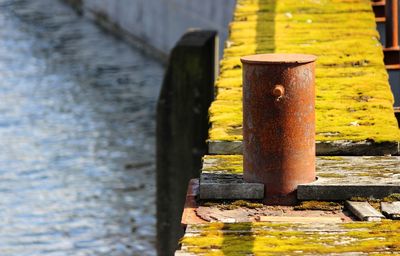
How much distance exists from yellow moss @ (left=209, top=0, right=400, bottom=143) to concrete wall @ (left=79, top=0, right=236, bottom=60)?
287 inches

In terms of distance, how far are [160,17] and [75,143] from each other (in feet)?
19.2

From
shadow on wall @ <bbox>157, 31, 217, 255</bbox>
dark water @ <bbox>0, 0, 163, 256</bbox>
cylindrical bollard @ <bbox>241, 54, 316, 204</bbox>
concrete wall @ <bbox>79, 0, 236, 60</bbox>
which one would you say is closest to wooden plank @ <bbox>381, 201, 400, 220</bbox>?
cylindrical bollard @ <bbox>241, 54, 316, 204</bbox>

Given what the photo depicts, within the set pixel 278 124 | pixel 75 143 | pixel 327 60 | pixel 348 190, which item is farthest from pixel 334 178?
pixel 75 143

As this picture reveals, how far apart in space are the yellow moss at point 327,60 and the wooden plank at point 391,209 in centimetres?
75

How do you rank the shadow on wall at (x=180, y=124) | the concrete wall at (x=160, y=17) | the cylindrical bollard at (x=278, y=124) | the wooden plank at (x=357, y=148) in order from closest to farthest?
the cylindrical bollard at (x=278, y=124), the wooden plank at (x=357, y=148), the shadow on wall at (x=180, y=124), the concrete wall at (x=160, y=17)

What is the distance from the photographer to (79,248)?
11.1 m

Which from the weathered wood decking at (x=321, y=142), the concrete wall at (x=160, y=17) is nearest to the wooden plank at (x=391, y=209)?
the weathered wood decking at (x=321, y=142)

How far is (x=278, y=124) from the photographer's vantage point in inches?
183

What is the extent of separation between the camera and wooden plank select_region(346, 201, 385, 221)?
437 cm

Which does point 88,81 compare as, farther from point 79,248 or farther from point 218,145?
point 218,145

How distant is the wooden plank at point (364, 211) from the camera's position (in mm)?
4371

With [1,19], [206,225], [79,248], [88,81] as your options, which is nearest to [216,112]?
A: [206,225]

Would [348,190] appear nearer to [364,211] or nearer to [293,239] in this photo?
[364,211]

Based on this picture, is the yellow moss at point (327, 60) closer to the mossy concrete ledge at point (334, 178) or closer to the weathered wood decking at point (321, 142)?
the weathered wood decking at point (321, 142)
